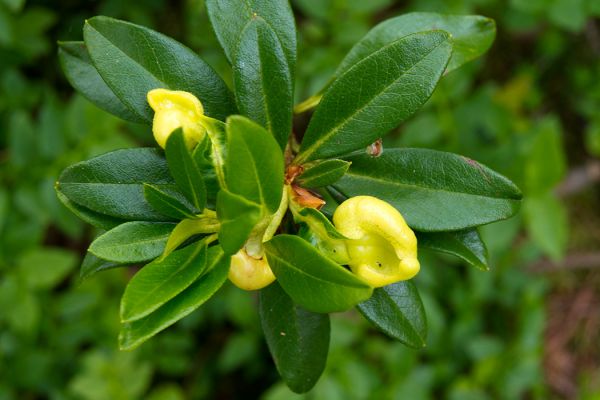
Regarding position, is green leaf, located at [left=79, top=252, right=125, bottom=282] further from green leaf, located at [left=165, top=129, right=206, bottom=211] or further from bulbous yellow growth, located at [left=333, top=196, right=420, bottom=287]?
bulbous yellow growth, located at [left=333, top=196, right=420, bottom=287]

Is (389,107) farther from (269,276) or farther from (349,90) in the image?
(269,276)

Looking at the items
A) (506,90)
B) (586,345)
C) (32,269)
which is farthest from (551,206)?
(32,269)

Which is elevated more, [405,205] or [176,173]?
[176,173]

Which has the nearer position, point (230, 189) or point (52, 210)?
point (230, 189)

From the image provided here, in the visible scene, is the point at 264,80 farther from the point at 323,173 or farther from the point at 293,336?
the point at 293,336

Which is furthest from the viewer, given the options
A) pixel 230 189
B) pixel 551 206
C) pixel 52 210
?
pixel 551 206

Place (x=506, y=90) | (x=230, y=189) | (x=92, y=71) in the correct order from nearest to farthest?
(x=230, y=189), (x=92, y=71), (x=506, y=90)

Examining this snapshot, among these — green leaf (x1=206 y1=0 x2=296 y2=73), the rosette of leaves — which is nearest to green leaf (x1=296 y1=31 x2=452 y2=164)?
the rosette of leaves
